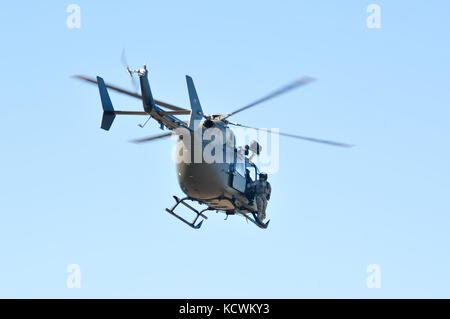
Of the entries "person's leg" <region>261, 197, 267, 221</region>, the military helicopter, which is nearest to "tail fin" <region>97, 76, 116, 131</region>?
the military helicopter

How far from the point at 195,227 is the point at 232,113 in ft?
13.6

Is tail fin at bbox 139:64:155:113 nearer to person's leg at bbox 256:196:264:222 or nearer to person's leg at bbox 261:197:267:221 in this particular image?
person's leg at bbox 256:196:264:222

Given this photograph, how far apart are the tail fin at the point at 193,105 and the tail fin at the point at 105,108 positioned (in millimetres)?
2359

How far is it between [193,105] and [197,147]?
123 cm

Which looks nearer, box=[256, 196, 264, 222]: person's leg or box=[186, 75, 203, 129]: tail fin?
box=[186, 75, 203, 129]: tail fin

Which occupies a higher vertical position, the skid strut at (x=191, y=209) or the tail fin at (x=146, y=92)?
the tail fin at (x=146, y=92)

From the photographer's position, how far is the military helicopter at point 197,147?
81.7ft

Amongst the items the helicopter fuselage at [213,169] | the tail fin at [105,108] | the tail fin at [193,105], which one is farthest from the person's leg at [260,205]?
the tail fin at [105,108]

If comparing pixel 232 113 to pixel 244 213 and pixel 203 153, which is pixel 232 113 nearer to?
pixel 203 153

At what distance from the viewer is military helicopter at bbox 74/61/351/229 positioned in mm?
24891

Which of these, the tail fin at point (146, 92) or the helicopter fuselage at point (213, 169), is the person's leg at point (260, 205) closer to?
the helicopter fuselage at point (213, 169)
